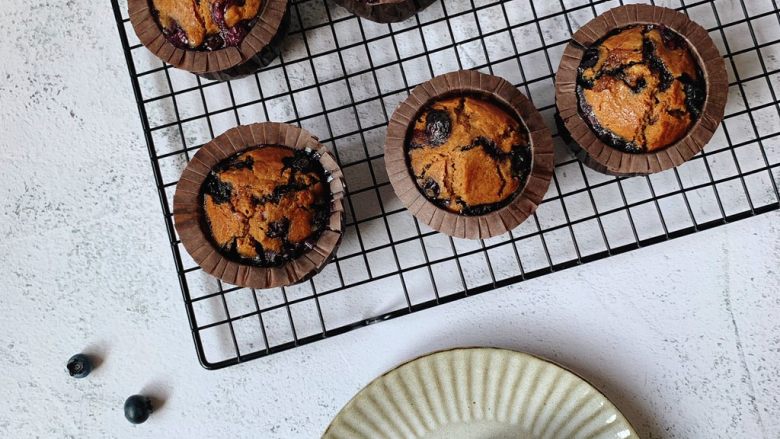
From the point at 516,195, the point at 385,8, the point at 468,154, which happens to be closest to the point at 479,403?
the point at 516,195

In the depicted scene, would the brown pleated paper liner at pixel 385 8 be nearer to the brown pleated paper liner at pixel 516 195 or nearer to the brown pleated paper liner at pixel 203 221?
the brown pleated paper liner at pixel 516 195

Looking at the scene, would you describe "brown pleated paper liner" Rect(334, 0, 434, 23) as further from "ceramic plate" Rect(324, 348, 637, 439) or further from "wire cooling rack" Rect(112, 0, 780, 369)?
"ceramic plate" Rect(324, 348, 637, 439)

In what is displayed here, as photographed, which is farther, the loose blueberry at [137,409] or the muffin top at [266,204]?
the loose blueberry at [137,409]

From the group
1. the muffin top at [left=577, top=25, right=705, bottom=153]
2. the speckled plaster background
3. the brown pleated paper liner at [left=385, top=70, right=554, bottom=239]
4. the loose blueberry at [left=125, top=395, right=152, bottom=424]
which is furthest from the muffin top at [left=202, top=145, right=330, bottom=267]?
the muffin top at [left=577, top=25, right=705, bottom=153]

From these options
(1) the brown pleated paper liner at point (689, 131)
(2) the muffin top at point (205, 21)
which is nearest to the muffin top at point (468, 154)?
(1) the brown pleated paper liner at point (689, 131)

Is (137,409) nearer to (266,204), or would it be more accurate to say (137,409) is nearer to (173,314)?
(173,314)

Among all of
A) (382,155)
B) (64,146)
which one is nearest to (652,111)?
(382,155)
